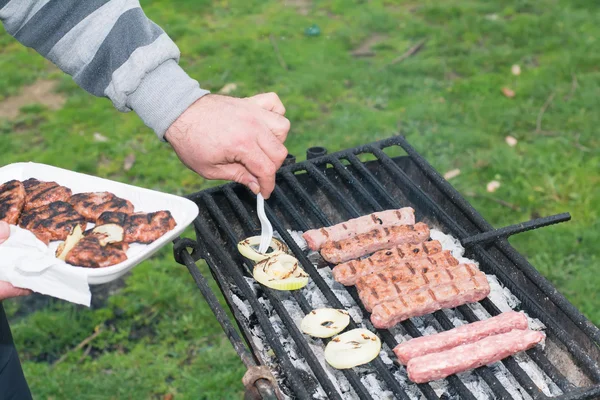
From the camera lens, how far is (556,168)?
558 cm

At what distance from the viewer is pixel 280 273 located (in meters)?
2.96

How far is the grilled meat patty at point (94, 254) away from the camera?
2600 millimetres

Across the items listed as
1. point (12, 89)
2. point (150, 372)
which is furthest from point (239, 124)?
point (12, 89)

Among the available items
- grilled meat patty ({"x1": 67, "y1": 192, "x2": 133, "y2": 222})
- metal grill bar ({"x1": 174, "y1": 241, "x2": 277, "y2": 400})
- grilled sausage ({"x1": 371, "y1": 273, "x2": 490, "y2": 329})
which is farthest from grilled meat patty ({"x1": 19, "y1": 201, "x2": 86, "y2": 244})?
grilled sausage ({"x1": 371, "y1": 273, "x2": 490, "y2": 329})

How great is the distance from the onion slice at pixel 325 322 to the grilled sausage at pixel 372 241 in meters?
0.36

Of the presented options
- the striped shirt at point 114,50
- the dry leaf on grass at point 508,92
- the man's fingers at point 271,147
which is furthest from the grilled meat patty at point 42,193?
the dry leaf on grass at point 508,92

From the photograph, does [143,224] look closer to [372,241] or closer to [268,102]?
[268,102]

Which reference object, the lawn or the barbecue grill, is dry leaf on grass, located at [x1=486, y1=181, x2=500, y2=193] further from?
the barbecue grill

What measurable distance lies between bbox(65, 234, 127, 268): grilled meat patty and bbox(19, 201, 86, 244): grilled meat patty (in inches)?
8.2

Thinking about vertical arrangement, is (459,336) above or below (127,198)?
below

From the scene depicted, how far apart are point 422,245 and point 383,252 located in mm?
192

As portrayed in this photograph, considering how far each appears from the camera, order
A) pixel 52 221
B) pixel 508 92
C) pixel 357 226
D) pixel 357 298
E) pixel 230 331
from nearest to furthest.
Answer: pixel 230 331 → pixel 52 221 → pixel 357 298 → pixel 357 226 → pixel 508 92

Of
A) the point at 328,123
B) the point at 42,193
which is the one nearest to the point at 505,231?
the point at 42,193

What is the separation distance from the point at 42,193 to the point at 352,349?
5.14ft
